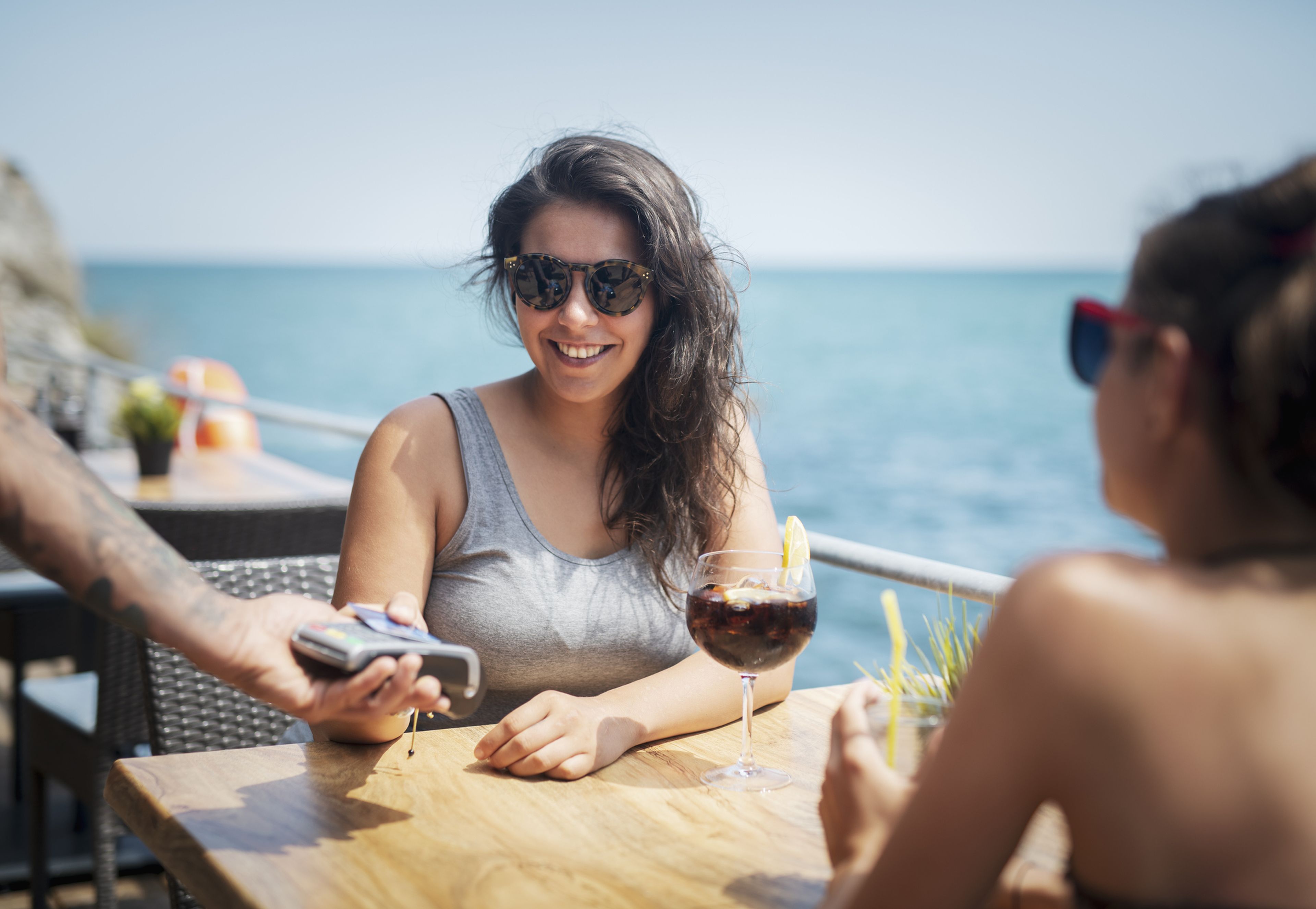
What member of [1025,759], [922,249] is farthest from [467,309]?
[922,249]

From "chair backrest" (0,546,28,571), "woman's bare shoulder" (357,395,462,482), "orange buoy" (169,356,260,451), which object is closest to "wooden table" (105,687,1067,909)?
"woman's bare shoulder" (357,395,462,482)

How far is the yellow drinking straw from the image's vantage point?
1008 millimetres

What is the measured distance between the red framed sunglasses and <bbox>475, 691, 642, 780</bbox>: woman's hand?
0.83 metres

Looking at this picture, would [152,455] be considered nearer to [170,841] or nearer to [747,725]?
[170,841]

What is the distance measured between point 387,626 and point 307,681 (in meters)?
0.12

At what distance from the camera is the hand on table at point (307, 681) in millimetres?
1168

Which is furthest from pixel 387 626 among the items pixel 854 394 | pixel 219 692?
pixel 854 394

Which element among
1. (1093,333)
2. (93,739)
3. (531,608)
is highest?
(1093,333)

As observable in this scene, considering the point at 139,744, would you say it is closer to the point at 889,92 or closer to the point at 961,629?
the point at 961,629

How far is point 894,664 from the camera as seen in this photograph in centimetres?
118

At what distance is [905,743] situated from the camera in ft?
3.29

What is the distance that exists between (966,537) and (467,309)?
64.0ft

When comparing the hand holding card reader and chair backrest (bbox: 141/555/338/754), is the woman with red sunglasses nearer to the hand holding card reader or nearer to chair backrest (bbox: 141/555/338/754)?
the hand holding card reader

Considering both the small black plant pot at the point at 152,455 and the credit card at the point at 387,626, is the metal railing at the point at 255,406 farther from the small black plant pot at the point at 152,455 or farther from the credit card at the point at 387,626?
the credit card at the point at 387,626
